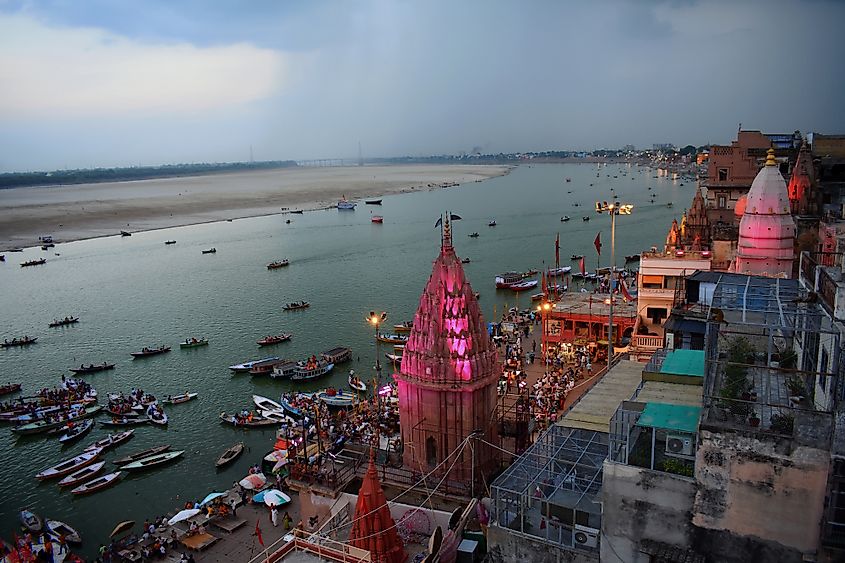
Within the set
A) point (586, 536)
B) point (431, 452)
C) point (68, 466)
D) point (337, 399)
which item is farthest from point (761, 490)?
point (68, 466)

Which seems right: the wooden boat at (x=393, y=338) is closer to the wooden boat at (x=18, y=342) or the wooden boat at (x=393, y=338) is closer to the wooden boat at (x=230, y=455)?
the wooden boat at (x=230, y=455)

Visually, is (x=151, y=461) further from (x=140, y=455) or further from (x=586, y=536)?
(x=586, y=536)

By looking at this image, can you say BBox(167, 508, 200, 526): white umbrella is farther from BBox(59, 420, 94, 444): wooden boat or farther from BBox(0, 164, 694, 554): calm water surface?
BBox(59, 420, 94, 444): wooden boat

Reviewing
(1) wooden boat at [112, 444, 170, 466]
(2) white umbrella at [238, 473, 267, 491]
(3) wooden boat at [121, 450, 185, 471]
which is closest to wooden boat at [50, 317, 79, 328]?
(1) wooden boat at [112, 444, 170, 466]

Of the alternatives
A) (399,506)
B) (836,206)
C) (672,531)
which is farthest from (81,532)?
(836,206)

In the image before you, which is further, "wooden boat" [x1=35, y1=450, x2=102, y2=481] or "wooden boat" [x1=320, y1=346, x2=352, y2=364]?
"wooden boat" [x1=320, y1=346, x2=352, y2=364]

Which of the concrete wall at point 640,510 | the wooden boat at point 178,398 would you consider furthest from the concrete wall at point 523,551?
the wooden boat at point 178,398
